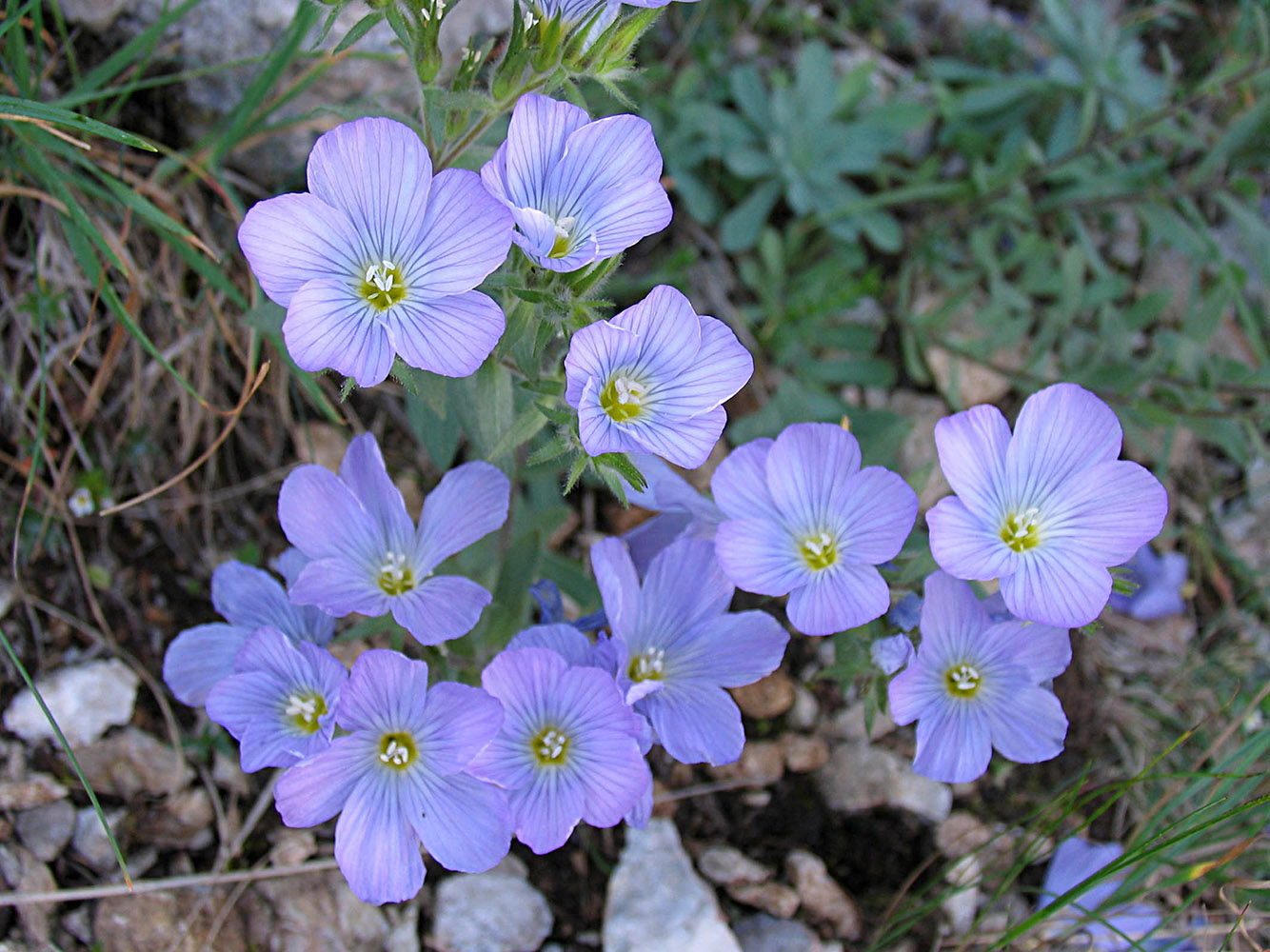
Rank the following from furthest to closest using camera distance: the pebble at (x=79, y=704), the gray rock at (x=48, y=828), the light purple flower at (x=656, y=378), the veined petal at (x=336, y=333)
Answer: the pebble at (x=79, y=704), the gray rock at (x=48, y=828), the light purple flower at (x=656, y=378), the veined petal at (x=336, y=333)

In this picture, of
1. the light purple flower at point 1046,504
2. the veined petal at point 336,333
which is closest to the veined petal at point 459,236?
the veined petal at point 336,333

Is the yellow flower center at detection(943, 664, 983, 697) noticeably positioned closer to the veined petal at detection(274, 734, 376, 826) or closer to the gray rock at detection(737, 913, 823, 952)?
the gray rock at detection(737, 913, 823, 952)

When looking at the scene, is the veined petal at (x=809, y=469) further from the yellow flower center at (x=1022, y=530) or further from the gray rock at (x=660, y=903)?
the gray rock at (x=660, y=903)

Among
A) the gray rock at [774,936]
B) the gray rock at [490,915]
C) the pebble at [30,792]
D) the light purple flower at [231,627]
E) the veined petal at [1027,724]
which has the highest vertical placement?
the light purple flower at [231,627]

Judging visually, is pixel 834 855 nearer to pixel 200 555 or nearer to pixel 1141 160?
pixel 200 555

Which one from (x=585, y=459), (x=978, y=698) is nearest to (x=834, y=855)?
(x=978, y=698)

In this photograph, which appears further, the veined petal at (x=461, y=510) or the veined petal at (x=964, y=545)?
the veined petal at (x=461, y=510)
